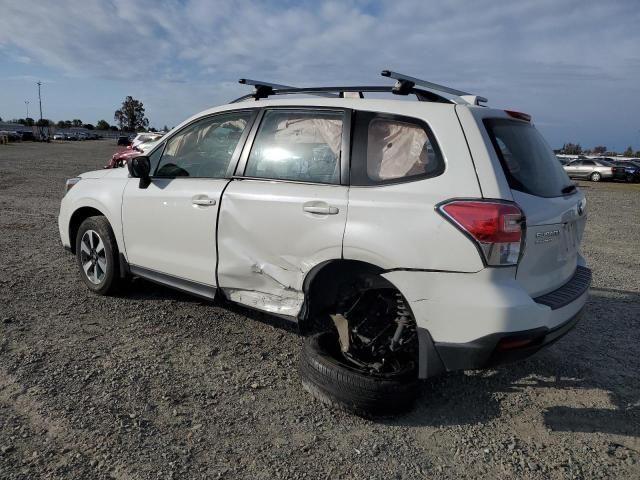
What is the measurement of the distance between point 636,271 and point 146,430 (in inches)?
256

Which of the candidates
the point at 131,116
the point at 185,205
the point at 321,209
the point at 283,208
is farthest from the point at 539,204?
the point at 131,116

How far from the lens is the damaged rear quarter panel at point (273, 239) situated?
3.19m

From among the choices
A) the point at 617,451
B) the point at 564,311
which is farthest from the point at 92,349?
the point at 617,451

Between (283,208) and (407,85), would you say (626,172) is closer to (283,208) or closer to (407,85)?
(407,85)

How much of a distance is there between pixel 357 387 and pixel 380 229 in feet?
2.97

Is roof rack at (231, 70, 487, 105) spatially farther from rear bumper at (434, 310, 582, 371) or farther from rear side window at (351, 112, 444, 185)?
rear bumper at (434, 310, 582, 371)

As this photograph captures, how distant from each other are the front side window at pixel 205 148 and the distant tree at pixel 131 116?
433ft

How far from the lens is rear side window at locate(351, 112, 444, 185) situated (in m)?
2.96

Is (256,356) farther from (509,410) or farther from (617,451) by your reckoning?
(617,451)

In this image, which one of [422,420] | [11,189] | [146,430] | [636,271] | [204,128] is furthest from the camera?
[11,189]

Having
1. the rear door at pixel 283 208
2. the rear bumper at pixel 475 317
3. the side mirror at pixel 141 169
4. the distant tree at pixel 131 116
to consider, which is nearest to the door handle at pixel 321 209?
the rear door at pixel 283 208

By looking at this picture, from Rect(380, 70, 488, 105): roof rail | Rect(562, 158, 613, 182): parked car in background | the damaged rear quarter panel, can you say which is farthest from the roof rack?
Rect(562, 158, 613, 182): parked car in background

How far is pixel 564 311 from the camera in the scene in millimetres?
2977

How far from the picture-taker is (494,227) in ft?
8.71
